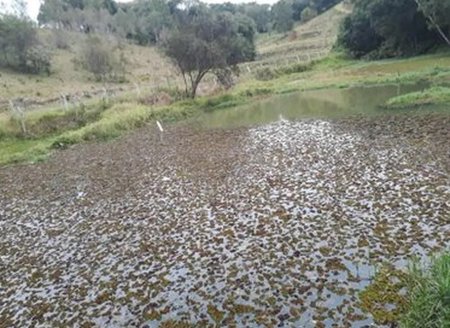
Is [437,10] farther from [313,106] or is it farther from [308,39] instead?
[308,39]

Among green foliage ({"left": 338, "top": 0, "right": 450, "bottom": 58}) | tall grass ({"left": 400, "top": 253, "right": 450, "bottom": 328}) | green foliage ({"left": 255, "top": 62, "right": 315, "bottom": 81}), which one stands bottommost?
tall grass ({"left": 400, "top": 253, "right": 450, "bottom": 328})

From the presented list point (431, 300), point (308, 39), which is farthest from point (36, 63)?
point (431, 300)

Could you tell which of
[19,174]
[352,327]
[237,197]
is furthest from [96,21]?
[352,327]

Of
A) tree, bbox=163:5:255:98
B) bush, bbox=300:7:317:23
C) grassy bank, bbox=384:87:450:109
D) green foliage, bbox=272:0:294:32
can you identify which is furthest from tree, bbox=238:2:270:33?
grassy bank, bbox=384:87:450:109

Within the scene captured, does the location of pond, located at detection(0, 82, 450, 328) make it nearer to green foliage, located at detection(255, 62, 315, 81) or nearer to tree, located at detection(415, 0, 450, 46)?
tree, located at detection(415, 0, 450, 46)

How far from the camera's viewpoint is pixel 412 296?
6.59m

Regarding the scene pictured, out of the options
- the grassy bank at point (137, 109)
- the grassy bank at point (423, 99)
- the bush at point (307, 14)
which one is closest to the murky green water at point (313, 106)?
the grassy bank at point (423, 99)

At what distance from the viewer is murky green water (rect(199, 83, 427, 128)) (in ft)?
89.1

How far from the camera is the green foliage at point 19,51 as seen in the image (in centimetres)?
6594

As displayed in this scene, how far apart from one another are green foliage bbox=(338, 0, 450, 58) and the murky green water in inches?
779

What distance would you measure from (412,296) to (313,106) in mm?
24747

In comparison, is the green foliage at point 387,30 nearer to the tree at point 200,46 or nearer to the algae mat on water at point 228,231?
the tree at point 200,46

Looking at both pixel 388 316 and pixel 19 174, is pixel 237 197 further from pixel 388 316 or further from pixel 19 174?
pixel 19 174

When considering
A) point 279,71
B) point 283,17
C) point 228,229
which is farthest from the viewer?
point 283,17
